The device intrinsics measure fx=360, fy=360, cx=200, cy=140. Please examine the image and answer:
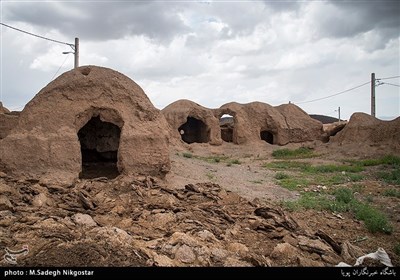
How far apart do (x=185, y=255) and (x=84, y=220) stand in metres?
1.92

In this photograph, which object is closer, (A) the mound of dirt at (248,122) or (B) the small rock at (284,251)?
(B) the small rock at (284,251)

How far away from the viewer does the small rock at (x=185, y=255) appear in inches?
164

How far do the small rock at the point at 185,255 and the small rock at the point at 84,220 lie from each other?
5.25 ft

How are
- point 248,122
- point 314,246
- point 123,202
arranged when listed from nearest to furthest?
1. point 314,246
2. point 123,202
3. point 248,122

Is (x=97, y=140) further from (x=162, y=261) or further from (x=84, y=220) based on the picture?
(x=162, y=261)

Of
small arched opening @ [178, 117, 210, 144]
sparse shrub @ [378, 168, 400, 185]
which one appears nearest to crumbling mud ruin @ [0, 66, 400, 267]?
sparse shrub @ [378, 168, 400, 185]

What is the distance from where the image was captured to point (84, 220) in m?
5.36

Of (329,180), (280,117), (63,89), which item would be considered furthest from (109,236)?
(280,117)

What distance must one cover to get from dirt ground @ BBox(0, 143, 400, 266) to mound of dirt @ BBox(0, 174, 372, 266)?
13mm

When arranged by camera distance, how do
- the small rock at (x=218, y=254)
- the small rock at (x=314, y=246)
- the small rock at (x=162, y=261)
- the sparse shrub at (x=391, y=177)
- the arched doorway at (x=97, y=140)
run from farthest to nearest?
the arched doorway at (x=97, y=140)
the sparse shrub at (x=391, y=177)
the small rock at (x=314, y=246)
the small rock at (x=218, y=254)
the small rock at (x=162, y=261)

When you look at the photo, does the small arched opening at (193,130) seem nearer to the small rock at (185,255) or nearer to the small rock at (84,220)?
the small rock at (84,220)

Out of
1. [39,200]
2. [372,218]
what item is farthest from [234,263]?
[39,200]

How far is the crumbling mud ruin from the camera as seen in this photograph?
14.1 ft

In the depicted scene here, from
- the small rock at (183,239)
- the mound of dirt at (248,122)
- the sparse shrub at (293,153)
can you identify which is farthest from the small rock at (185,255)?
the mound of dirt at (248,122)
